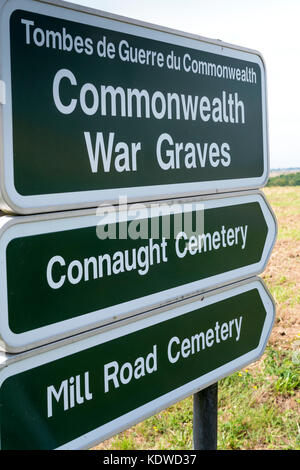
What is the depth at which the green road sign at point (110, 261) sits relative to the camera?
1180 millimetres

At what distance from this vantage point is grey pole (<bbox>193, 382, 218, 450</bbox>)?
195 centimetres

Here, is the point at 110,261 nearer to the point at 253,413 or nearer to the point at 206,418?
the point at 206,418

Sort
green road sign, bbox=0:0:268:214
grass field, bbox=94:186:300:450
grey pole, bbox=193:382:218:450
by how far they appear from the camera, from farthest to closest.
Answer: grass field, bbox=94:186:300:450 < grey pole, bbox=193:382:218:450 < green road sign, bbox=0:0:268:214

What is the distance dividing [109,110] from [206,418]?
1.25m

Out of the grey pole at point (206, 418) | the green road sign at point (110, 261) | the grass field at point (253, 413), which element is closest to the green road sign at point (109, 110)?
the green road sign at point (110, 261)

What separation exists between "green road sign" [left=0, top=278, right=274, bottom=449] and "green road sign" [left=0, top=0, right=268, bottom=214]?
388mm

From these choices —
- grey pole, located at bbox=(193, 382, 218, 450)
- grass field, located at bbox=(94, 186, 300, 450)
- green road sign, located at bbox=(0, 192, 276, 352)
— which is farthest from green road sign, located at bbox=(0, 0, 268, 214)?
grass field, located at bbox=(94, 186, 300, 450)

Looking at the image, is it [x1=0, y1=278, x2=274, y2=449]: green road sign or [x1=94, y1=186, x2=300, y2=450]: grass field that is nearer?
[x1=0, y1=278, x2=274, y2=449]: green road sign

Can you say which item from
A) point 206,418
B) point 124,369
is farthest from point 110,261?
point 206,418

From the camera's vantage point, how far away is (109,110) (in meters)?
1.38

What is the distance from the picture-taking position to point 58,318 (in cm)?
127

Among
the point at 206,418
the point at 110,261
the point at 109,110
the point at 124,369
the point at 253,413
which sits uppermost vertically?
the point at 109,110

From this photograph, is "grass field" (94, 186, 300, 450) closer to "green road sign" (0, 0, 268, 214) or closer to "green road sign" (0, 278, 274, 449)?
"green road sign" (0, 278, 274, 449)
